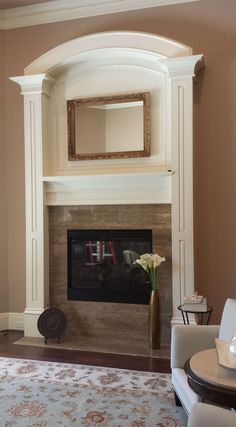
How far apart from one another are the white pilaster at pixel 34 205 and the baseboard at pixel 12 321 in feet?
0.85

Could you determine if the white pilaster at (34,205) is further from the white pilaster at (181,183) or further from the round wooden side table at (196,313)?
the round wooden side table at (196,313)

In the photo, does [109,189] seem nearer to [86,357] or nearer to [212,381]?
[86,357]

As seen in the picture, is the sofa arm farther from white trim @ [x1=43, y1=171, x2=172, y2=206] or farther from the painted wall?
the painted wall

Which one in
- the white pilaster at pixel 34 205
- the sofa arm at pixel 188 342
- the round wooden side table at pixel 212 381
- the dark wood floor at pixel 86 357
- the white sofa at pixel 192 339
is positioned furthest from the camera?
the white pilaster at pixel 34 205

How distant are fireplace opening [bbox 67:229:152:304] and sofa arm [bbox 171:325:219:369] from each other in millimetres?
1566

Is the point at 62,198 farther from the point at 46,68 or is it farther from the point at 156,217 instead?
the point at 46,68

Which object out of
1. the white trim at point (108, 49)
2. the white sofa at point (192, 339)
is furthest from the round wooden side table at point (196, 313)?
the white trim at point (108, 49)

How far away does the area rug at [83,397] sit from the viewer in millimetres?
2613

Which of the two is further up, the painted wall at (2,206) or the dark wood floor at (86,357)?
the painted wall at (2,206)

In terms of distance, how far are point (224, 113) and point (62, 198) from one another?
205cm

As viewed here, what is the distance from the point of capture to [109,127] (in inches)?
172

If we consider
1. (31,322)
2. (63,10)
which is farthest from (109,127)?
(31,322)

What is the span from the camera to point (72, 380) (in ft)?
10.6

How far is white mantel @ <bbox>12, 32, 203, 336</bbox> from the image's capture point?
13.1ft
